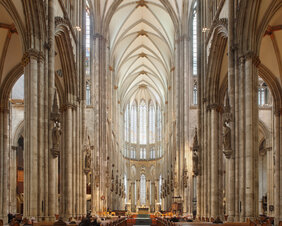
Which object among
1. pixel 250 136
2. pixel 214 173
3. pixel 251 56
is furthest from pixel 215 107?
pixel 250 136

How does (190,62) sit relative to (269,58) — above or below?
above

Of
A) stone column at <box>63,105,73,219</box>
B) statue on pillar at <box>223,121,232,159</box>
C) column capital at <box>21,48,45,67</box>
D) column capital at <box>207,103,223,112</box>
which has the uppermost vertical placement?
column capital at <box>21,48,45,67</box>

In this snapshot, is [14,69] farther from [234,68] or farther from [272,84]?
[272,84]

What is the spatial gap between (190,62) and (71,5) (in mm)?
16077

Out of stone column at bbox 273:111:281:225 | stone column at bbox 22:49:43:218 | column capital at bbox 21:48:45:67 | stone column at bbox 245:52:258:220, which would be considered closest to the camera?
stone column at bbox 22:49:43:218

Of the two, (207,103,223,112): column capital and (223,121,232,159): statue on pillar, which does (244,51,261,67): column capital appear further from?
(207,103,223,112): column capital

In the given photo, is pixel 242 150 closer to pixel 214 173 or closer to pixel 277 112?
pixel 214 173

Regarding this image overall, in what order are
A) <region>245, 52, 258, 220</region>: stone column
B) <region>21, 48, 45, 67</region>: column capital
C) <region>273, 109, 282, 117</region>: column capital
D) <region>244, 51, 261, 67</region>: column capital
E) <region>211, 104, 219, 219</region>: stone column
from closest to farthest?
<region>245, 52, 258, 220</region>: stone column < <region>21, 48, 45, 67</region>: column capital < <region>244, 51, 261, 67</region>: column capital < <region>211, 104, 219, 219</region>: stone column < <region>273, 109, 282, 117</region>: column capital

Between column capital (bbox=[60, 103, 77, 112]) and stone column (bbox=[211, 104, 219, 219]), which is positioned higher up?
column capital (bbox=[60, 103, 77, 112])

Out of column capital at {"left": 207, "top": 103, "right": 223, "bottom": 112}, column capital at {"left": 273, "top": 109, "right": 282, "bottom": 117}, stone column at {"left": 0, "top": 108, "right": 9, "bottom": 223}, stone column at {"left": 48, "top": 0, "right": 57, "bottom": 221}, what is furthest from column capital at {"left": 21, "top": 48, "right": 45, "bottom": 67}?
column capital at {"left": 273, "top": 109, "right": 282, "bottom": 117}

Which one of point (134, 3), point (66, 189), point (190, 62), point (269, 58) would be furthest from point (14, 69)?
point (134, 3)

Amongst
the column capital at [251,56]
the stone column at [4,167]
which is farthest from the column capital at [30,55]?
the stone column at [4,167]

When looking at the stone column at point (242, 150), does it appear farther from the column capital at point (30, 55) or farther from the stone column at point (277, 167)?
the column capital at point (30, 55)

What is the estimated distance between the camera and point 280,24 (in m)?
22.5
